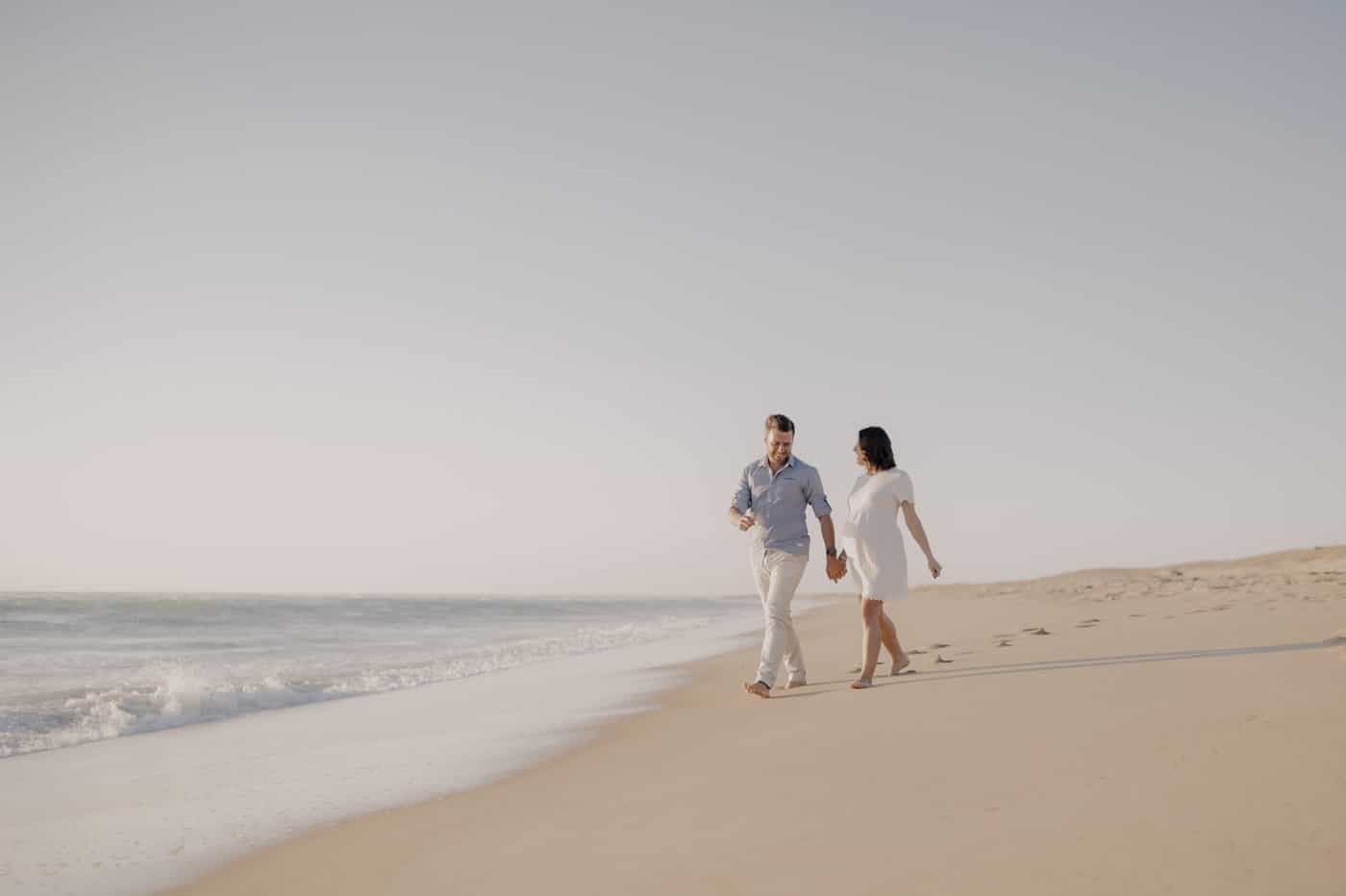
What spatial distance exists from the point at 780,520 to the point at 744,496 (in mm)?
384

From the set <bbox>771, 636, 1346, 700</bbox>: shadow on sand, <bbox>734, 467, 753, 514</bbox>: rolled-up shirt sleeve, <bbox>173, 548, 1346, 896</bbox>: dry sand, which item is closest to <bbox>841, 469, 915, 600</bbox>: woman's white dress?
<bbox>771, 636, 1346, 700</bbox>: shadow on sand

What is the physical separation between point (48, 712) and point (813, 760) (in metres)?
7.92

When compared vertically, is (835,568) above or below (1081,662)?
above

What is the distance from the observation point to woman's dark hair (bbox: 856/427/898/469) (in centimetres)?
745

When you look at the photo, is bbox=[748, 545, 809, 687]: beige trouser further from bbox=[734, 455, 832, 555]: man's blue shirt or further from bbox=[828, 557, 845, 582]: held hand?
bbox=[828, 557, 845, 582]: held hand

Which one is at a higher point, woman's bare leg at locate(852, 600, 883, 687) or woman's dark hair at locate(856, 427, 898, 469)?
woman's dark hair at locate(856, 427, 898, 469)

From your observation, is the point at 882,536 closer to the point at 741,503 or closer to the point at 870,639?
the point at 870,639

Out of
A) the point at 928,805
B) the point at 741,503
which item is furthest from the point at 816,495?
the point at 928,805

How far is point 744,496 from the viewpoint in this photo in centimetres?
776

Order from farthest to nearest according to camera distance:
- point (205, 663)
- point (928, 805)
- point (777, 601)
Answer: point (205, 663), point (777, 601), point (928, 805)

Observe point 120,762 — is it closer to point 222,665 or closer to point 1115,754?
point 1115,754

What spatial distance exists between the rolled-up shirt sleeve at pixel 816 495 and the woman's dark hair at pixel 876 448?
45cm

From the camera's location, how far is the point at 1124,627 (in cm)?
1004

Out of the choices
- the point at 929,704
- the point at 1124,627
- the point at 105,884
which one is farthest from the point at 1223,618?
the point at 105,884
